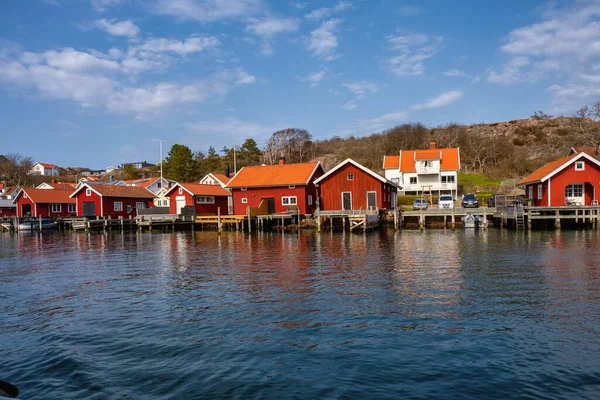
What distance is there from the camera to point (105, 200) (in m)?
58.4

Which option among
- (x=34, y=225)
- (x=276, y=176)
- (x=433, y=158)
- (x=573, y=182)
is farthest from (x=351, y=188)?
(x=34, y=225)

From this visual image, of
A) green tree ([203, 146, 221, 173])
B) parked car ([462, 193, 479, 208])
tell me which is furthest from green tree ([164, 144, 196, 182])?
parked car ([462, 193, 479, 208])

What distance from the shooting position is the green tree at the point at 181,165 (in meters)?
86.5

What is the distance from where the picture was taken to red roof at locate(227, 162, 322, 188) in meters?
49.2

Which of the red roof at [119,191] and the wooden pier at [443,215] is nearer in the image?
the wooden pier at [443,215]

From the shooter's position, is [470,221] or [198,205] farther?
[198,205]

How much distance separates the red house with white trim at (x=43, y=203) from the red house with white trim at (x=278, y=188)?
98.4ft

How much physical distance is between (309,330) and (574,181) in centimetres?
3836

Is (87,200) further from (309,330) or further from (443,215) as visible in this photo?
(309,330)

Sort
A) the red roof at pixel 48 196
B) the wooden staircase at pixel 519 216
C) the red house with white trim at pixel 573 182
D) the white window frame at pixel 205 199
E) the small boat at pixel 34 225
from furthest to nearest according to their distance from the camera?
the red roof at pixel 48 196, the small boat at pixel 34 225, the white window frame at pixel 205 199, the red house with white trim at pixel 573 182, the wooden staircase at pixel 519 216

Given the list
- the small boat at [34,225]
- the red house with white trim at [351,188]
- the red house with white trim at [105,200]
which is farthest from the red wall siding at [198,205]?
the small boat at [34,225]

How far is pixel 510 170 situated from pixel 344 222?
46.5 m

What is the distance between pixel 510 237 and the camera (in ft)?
107

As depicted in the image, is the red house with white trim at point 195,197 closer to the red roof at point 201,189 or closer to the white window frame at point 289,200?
the red roof at point 201,189
